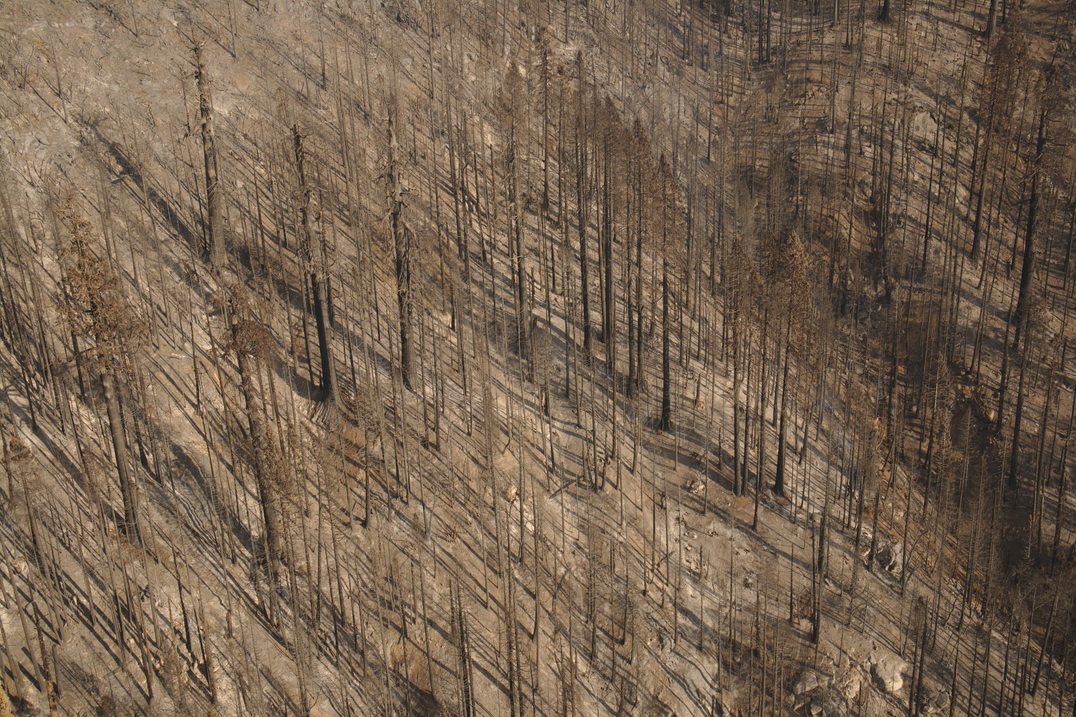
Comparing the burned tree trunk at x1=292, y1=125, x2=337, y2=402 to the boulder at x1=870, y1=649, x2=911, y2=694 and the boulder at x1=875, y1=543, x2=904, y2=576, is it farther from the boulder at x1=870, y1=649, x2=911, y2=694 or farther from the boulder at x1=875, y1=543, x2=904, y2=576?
the boulder at x1=875, y1=543, x2=904, y2=576

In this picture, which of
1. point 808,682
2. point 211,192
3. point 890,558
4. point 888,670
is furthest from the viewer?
point 890,558

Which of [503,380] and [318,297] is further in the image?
[503,380]

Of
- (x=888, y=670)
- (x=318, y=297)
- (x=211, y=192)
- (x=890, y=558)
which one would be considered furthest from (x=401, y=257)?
(x=888, y=670)

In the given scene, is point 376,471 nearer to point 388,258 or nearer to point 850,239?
point 388,258

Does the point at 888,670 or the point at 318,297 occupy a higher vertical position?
the point at 318,297

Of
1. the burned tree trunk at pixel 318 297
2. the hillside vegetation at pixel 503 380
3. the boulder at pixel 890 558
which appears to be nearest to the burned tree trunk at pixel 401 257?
the hillside vegetation at pixel 503 380

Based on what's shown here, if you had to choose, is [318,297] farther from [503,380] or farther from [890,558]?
[890,558]

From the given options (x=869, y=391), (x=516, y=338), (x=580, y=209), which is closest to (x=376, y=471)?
(x=516, y=338)

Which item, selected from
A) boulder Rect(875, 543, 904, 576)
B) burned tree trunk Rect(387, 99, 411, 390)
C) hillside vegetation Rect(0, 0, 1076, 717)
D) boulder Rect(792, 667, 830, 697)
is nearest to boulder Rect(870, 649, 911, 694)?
hillside vegetation Rect(0, 0, 1076, 717)

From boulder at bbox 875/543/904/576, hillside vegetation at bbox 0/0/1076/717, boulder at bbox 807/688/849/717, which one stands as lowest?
boulder at bbox 807/688/849/717

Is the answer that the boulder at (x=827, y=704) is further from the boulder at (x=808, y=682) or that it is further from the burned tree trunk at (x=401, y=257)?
the burned tree trunk at (x=401, y=257)

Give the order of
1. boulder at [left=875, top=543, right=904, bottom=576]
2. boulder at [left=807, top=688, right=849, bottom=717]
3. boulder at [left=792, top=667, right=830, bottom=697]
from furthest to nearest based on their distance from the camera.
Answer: boulder at [left=875, top=543, right=904, bottom=576] → boulder at [left=792, top=667, right=830, bottom=697] → boulder at [left=807, top=688, right=849, bottom=717]
